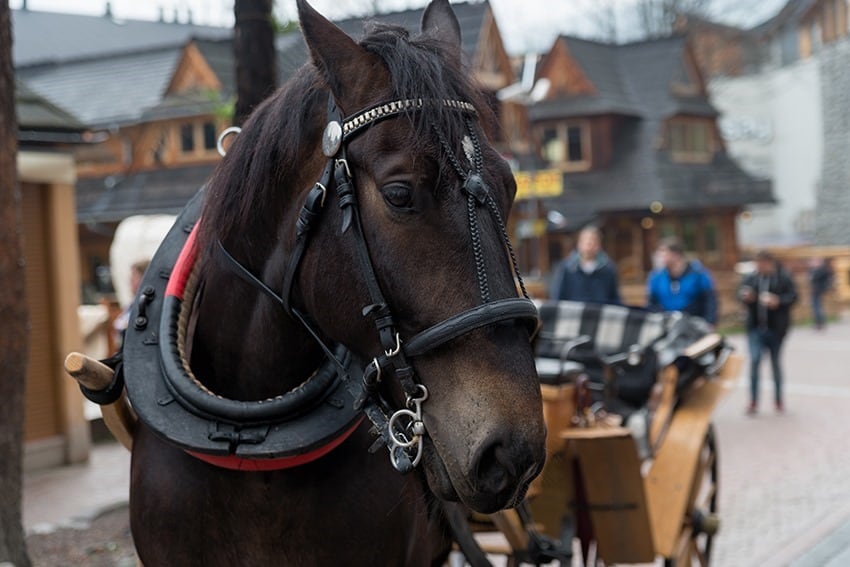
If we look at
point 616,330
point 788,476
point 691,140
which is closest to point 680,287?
point 788,476

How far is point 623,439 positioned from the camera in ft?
13.7

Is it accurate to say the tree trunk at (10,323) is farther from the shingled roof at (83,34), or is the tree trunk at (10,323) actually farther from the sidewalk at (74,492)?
the shingled roof at (83,34)

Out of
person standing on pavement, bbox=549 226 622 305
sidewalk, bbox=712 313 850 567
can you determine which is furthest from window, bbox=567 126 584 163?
person standing on pavement, bbox=549 226 622 305

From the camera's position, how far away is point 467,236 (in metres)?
1.97

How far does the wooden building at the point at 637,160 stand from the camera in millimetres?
32094

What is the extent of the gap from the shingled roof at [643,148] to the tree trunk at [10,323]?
2792 cm

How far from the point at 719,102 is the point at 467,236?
156ft

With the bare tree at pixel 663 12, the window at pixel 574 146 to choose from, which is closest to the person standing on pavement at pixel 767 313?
the window at pixel 574 146

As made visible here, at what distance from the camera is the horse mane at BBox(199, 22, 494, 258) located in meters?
2.05

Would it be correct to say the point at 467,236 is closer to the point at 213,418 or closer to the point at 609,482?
the point at 213,418

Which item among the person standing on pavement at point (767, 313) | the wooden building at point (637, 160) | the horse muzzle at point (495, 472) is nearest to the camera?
the horse muzzle at point (495, 472)

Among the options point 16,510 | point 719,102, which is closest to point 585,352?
point 16,510

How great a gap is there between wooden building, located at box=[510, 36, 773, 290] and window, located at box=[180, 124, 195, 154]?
1031 cm

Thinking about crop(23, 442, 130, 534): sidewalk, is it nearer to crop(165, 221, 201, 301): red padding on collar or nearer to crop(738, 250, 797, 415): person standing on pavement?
crop(165, 221, 201, 301): red padding on collar
